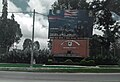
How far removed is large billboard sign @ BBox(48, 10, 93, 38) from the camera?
192 ft

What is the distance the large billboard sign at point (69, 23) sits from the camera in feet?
192

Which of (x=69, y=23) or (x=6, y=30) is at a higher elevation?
(x=6, y=30)

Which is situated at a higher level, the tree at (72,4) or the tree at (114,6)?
the tree at (72,4)

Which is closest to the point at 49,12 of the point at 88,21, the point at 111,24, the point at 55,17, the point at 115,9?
the point at 55,17

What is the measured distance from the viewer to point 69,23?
58.9 meters

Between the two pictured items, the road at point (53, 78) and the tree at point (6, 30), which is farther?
the tree at point (6, 30)

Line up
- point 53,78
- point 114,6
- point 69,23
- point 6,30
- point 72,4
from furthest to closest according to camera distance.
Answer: point 6,30 → point 72,4 → point 114,6 → point 69,23 → point 53,78

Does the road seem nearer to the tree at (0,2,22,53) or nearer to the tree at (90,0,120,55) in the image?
the tree at (90,0,120,55)

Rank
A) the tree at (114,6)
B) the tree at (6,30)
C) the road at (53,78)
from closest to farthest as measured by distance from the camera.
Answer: the road at (53,78) < the tree at (114,6) < the tree at (6,30)

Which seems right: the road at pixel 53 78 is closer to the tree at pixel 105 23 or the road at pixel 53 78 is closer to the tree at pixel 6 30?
the tree at pixel 105 23

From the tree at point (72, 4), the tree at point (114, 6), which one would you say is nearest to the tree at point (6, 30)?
the tree at point (72, 4)

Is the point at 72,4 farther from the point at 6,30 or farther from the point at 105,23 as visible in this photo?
the point at 6,30

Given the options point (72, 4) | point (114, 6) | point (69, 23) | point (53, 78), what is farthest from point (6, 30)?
point (53, 78)

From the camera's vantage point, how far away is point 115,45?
3086 inches
